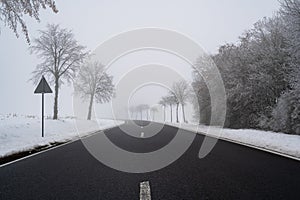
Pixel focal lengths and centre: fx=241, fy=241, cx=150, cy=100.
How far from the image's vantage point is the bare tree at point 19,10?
33.7 feet

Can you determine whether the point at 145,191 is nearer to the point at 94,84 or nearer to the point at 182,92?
the point at 94,84

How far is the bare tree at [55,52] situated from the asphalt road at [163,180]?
23304mm

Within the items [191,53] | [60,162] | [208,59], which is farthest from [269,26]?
[60,162]

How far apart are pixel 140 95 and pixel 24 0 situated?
362 ft

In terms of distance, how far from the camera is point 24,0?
33.6ft

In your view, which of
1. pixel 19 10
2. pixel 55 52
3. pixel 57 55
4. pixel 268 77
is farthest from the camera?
pixel 57 55

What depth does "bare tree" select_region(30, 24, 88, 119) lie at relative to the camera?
90.6ft

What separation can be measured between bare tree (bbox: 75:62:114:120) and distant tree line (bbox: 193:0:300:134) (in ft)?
65.4

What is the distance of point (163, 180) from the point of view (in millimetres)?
4496

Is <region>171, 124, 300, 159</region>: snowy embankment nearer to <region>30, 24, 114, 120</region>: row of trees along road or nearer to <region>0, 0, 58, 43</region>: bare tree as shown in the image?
<region>0, 0, 58, 43</region>: bare tree

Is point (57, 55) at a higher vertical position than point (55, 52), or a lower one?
lower

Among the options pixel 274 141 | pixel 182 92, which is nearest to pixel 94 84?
pixel 182 92

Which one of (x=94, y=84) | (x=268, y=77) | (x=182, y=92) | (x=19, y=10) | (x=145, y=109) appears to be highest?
(x=19, y=10)

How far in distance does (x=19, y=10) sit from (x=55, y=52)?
59.0 feet
